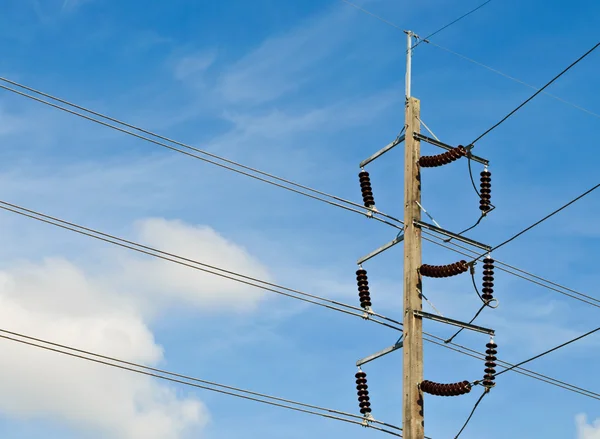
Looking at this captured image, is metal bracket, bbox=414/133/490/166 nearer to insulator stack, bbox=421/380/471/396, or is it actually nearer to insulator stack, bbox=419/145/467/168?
insulator stack, bbox=419/145/467/168

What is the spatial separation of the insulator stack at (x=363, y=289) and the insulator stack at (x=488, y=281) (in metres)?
2.79

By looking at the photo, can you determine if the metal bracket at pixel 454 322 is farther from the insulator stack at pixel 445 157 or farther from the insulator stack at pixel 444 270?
the insulator stack at pixel 445 157

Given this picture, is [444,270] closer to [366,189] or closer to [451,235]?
[451,235]

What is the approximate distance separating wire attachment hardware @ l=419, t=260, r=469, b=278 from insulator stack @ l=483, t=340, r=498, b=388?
1573mm

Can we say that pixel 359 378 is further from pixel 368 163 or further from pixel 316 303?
pixel 368 163

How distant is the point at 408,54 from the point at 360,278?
18.3ft

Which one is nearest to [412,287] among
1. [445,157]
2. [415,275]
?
[415,275]

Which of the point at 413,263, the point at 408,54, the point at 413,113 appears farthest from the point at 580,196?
the point at 408,54

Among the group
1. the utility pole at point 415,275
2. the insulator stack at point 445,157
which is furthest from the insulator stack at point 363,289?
the insulator stack at point 445,157

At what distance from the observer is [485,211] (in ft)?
75.7

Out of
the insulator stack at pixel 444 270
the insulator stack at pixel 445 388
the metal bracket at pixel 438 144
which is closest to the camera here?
the insulator stack at pixel 445 388

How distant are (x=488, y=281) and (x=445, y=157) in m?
2.80

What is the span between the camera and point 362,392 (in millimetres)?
23266

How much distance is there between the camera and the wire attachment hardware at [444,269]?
21844 mm
